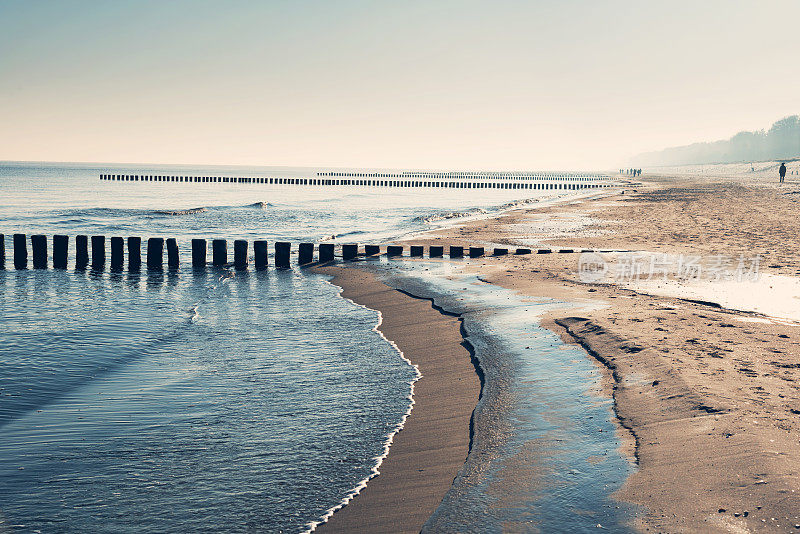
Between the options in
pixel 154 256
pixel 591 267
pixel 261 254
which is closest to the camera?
pixel 591 267

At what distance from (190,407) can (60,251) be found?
47.2 feet

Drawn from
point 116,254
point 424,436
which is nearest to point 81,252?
point 116,254

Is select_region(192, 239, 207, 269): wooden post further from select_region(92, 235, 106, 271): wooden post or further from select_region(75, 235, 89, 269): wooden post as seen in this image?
select_region(75, 235, 89, 269): wooden post

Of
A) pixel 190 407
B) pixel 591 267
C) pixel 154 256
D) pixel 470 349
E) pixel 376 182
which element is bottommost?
pixel 190 407

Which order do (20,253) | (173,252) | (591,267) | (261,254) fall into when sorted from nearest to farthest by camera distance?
(591,267)
(261,254)
(173,252)
(20,253)

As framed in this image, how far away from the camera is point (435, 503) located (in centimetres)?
436

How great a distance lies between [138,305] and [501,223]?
1933 cm

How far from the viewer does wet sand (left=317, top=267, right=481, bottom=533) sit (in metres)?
4.28

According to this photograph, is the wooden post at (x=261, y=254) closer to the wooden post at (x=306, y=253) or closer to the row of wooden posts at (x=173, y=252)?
the row of wooden posts at (x=173, y=252)

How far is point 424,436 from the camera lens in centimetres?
569

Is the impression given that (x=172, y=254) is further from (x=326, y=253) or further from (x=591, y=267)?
(x=591, y=267)

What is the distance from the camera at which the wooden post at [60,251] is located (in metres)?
18.7

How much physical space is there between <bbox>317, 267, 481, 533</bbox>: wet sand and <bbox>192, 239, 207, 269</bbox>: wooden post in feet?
31.6

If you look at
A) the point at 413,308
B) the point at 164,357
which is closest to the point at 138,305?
the point at 164,357
